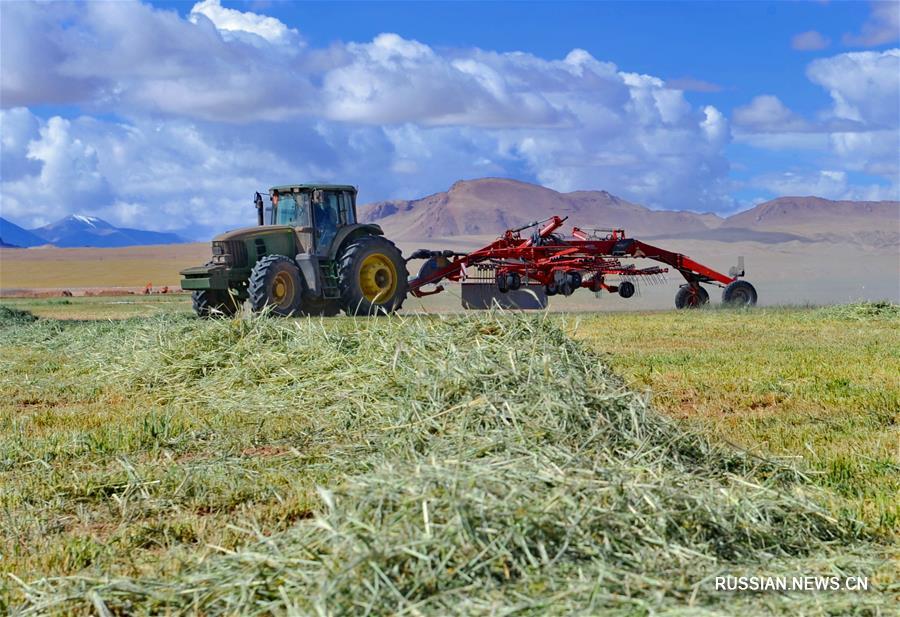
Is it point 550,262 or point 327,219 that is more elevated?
point 327,219

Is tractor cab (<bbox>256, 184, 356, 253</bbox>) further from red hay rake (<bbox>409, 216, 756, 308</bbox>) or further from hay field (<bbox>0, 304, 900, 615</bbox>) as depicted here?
hay field (<bbox>0, 304, 900, 615</bbox>)

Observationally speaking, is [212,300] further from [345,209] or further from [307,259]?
[345,209]

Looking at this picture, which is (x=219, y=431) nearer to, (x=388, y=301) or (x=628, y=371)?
(x=628, y=371)

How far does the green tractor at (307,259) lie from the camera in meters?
17.1

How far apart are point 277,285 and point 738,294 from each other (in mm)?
10220

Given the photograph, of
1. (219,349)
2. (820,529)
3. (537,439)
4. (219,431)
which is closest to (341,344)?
(219,349)

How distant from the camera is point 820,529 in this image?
4094mm

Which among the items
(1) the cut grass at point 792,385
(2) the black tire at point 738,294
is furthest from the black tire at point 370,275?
(2) the black tire at point 738,294

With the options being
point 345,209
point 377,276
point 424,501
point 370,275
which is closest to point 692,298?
point 377,276

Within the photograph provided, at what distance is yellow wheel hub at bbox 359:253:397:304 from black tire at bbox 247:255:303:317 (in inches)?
45.3

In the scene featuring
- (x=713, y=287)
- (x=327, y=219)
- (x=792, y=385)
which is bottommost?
(x=713, y=287)

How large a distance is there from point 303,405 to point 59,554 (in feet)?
10.5

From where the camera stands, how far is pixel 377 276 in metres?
17.9

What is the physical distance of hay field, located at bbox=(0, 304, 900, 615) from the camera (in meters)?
3.25
